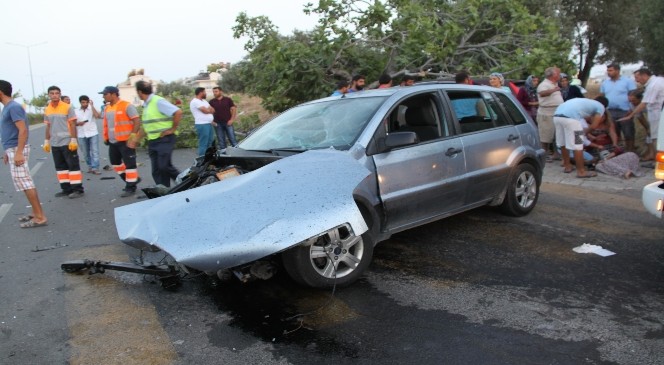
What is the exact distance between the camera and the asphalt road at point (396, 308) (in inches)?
126

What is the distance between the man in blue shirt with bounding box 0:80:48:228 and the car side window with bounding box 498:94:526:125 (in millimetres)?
5829

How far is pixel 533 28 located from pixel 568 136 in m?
4.34

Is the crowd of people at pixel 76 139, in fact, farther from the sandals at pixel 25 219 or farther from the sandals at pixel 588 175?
the sandals at pixel 588 175

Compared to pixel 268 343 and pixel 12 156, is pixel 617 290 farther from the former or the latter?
pixel 12 156

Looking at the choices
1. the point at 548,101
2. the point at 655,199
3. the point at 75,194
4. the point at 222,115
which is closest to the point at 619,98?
the point at 548,101

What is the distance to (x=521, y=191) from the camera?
6.04 m

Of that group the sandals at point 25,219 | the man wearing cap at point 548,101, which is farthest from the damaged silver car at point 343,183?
the man wearing cap at point 548,101

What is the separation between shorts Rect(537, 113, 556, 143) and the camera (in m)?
9.77

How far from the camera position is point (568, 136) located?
8.30 meters

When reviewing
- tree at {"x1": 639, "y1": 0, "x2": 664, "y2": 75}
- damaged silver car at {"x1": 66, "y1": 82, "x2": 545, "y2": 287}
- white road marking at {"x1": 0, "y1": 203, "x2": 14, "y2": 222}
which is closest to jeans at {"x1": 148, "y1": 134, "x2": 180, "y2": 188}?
white road marking at {"x1": 0, "y1": 203, "x2": 14, "y2": 222}

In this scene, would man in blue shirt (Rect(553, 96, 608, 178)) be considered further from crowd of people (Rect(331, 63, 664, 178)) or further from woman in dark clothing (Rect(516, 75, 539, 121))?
woman in dark clothing (Rect(516, 75, 539, 121))

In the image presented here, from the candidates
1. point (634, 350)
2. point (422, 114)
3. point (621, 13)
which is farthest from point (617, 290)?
point (621, 13)

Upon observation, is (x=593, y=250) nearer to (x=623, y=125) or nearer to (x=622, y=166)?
(x=622, y=166)

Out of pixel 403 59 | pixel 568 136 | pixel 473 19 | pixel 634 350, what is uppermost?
pixel 473 19
